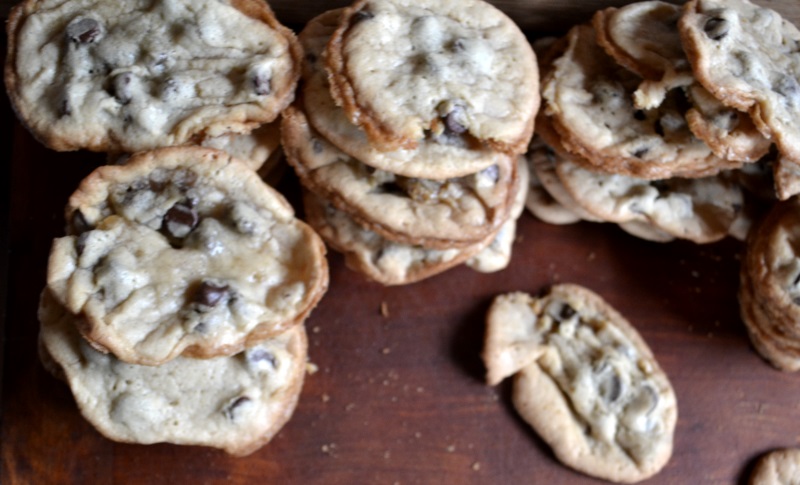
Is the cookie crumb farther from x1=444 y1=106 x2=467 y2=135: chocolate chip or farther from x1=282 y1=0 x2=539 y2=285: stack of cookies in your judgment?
x1=444 y1=106 x2=467 y2=135: chocolate chip

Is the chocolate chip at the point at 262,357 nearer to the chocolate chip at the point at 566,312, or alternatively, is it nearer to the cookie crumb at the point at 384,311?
the cookie crumb at the point at 384,311

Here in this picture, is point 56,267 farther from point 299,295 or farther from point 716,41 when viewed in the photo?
point 716,41

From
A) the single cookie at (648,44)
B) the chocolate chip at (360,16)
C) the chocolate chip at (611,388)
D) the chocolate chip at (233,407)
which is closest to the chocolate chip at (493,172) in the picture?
the single cookie at (648,44)

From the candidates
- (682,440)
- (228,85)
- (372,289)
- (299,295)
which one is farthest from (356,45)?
(682,440)

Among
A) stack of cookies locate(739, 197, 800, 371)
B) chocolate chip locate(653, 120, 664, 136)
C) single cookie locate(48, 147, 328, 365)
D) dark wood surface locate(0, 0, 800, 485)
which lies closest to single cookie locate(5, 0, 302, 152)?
single cookie locate(48, 147, 328, 365)

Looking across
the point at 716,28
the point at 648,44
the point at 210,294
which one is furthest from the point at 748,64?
the point at 210,294

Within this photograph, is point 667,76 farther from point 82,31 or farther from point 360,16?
point 82,31
